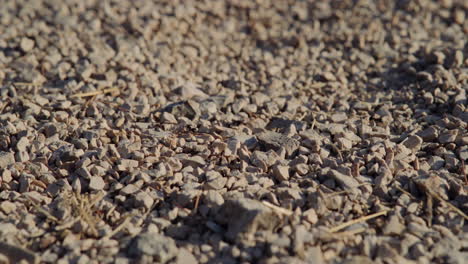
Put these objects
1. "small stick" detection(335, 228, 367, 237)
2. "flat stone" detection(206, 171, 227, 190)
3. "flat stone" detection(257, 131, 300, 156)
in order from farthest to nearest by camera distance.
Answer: "flat stone" detection(257, 131, 300, 156) < "flat stone" detection(206, 171, 227, 190) < "small stick" detection(335, 228, 367, 237)

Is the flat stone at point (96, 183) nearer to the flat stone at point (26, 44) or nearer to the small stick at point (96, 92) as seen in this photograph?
the small stick at point (96, 92)

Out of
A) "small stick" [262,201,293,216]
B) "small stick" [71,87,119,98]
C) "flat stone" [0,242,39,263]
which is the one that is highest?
"small stick" [71,87,119,98]

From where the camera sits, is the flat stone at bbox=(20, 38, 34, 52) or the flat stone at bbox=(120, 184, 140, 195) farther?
the flat stone at bbox=(20, 38, 34, 52)

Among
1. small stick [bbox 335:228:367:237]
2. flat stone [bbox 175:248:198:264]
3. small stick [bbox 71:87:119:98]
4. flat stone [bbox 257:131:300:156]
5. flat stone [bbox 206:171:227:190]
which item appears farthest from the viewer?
small stick [bbox 71:87:119:98]

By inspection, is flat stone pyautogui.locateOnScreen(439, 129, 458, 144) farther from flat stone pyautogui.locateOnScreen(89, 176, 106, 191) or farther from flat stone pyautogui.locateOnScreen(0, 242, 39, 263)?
flat stone pyautogui.locateOnScreen(0, 242, 39, 263)

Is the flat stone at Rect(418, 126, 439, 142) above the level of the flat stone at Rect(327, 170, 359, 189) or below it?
above

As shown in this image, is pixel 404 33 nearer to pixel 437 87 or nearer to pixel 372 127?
pixel 437 87

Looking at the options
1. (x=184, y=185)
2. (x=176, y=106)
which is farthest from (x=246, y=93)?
(x=184, y=185)

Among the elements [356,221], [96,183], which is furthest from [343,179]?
[96,183]

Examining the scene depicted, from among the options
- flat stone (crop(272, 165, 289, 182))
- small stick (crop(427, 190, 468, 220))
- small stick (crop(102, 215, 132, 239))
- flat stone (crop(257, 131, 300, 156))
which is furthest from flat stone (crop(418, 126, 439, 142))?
small stick (crop(102, 215, 132, 239))
